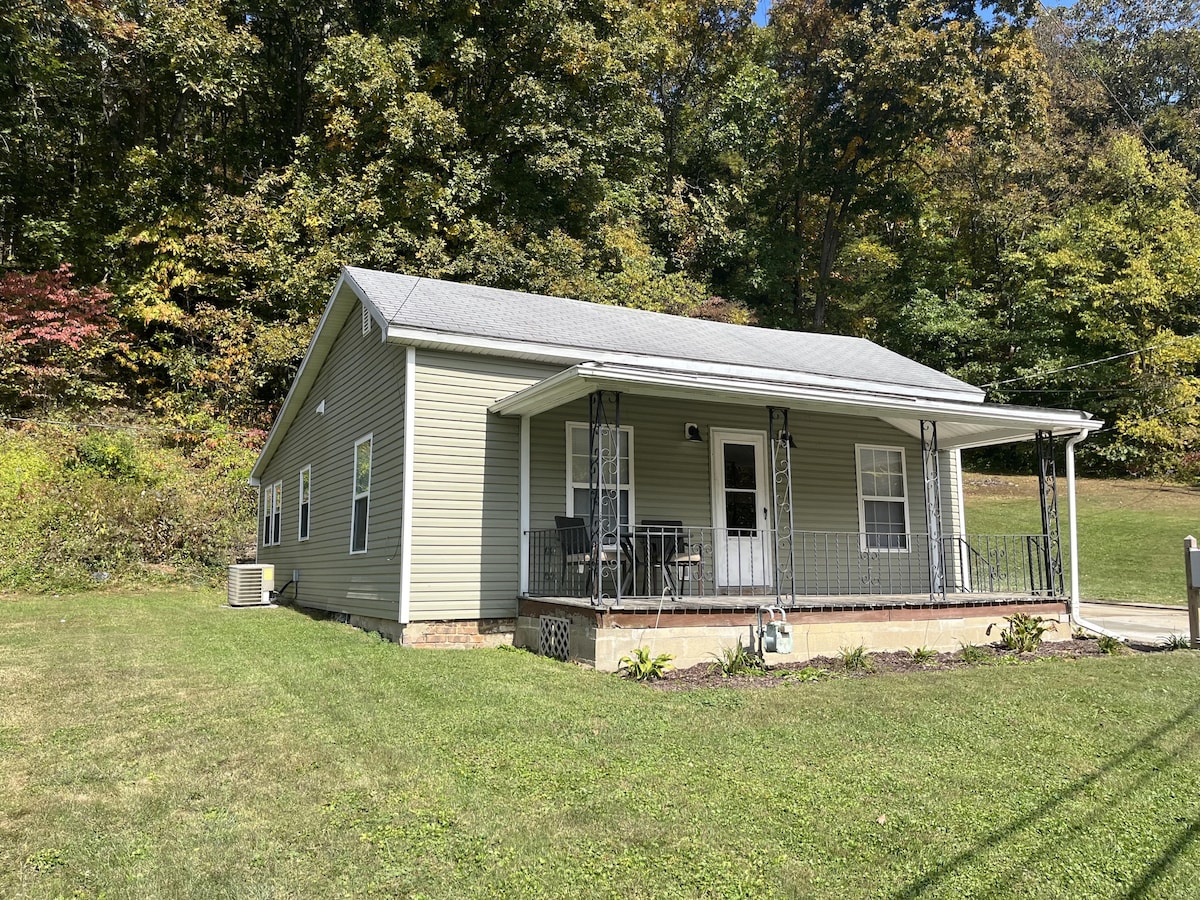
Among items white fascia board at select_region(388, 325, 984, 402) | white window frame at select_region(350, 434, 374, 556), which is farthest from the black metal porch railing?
white window frame at select_region(350, 434, 374, 556)

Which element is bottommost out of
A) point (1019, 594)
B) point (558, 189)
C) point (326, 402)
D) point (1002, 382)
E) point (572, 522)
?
point (1019, 594)

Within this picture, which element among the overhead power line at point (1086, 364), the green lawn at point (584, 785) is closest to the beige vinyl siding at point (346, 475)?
the green lawn at point (584, 785)

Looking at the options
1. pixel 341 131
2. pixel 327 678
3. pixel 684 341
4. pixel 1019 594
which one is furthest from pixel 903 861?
pixel 341 131

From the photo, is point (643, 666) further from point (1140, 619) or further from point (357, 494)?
point (1140, 619)

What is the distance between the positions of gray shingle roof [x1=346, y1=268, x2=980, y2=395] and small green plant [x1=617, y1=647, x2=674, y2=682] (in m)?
4.03

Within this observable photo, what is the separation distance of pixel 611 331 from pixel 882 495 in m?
4.55

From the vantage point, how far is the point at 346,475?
38.6 ft

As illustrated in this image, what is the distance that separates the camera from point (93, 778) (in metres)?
4.34

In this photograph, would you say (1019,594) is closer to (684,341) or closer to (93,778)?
(684,341)

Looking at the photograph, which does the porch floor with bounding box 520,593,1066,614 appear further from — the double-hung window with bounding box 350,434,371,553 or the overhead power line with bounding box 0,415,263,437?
the overhead power line with bounding box 0,415,263,437

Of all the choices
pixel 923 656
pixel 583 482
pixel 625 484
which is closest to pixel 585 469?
pixel 583 482

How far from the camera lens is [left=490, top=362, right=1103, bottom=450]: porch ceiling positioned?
779cm

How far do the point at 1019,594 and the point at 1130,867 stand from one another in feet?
24.6

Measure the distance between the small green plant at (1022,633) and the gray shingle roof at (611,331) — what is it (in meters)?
3.97
